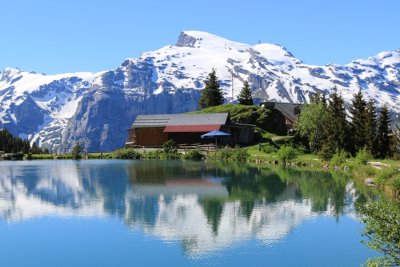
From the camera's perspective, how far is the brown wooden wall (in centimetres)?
10156

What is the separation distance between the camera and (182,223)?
1187 inches

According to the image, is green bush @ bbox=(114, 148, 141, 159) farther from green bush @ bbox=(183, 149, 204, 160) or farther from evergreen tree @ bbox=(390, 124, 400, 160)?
evergreen tree @ bbox=(390, 124, 400, 160)

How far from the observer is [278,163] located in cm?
7456

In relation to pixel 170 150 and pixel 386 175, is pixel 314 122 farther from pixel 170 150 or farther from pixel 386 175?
pixel 386 175

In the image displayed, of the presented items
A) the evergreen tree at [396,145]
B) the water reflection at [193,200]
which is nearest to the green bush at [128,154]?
the water reflection at [193,200]

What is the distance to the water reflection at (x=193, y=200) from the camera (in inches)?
1120

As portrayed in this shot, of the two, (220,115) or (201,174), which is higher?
(220,115)

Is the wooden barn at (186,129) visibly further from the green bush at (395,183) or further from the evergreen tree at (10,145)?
the green bush at (395,183)

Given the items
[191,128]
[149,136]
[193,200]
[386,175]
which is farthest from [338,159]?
[149,136]

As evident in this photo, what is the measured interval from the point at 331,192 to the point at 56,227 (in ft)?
76.8

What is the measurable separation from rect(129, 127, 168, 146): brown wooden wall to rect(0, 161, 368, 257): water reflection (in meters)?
39.2

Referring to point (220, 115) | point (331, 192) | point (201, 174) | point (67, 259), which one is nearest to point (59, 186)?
point (201, 174)

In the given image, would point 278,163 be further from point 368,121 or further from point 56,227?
point 56,227

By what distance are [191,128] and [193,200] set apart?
196ft
